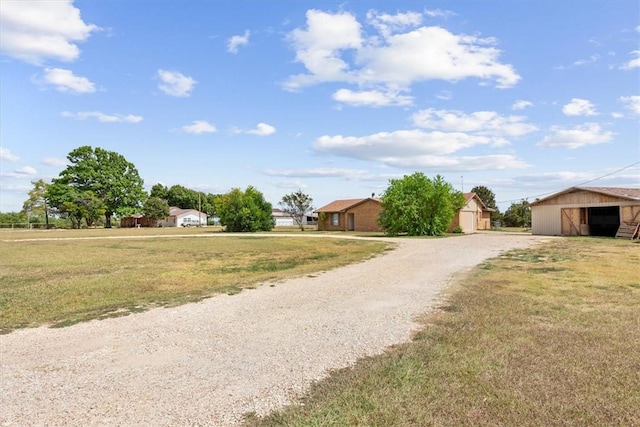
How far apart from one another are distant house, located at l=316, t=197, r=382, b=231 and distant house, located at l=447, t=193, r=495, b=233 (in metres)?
7.57

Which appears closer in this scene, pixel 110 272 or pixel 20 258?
pixel 110 272

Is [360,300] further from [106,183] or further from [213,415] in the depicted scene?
[106,183]

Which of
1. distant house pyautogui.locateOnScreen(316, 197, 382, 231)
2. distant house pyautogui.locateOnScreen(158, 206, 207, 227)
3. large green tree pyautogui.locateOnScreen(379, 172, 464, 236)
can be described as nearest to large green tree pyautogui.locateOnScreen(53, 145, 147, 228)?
distant house pyautogui.locateOnScreen(158, 206, 207, 227)

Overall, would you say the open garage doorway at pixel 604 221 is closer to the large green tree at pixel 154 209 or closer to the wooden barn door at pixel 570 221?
the wooden barn door at pixel 570 221

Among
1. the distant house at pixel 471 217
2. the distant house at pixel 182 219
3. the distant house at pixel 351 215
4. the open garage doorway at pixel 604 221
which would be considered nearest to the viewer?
the open garage doorway at pixel 604 221

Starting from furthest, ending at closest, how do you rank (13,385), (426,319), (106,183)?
(106,183), (426,319), (13,385)

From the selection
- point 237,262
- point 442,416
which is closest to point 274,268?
point 237,262

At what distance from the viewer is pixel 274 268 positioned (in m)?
13.2

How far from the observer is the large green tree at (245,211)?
44.3 metres

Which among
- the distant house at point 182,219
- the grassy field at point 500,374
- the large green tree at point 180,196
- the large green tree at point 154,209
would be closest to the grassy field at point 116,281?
the grassy field at point 500,374

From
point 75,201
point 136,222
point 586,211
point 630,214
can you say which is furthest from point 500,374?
point 136,222

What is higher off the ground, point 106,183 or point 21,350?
point 106,183

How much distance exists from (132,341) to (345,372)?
2968 mm

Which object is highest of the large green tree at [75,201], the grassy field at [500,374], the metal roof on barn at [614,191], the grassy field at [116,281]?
the large green tree at [75,201]
